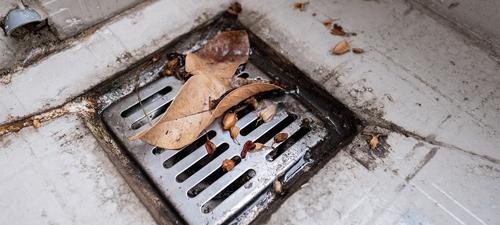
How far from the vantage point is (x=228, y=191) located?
117 centimetres

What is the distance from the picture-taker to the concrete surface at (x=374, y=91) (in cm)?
105

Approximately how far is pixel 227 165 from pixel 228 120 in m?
0.20

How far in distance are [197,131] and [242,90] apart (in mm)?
253

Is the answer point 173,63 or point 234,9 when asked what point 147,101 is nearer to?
point 173,63

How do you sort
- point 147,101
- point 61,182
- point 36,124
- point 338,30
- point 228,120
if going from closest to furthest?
point 61,182 → point 36,124 → point 228,120 → point 147,101 → point 338,30

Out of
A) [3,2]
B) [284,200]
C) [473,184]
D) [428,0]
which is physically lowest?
[473,184]

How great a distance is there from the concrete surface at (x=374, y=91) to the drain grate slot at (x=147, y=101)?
18 centimetres

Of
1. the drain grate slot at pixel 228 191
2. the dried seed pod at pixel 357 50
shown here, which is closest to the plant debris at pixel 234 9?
the dried seed pod at pixel 357 50

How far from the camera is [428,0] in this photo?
1546 mm

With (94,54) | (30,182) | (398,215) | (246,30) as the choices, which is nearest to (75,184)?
(30,182)

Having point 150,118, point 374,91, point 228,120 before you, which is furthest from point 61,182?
point 374,91

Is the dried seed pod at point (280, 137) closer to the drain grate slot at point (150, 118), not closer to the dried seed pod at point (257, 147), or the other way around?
the dried seed pod at point (257, 147)

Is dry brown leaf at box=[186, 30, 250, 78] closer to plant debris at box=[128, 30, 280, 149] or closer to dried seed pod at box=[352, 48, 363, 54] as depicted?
plant debris at box=[128, 30, 280, 149]

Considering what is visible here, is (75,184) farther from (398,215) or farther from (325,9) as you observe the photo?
(325,9)
